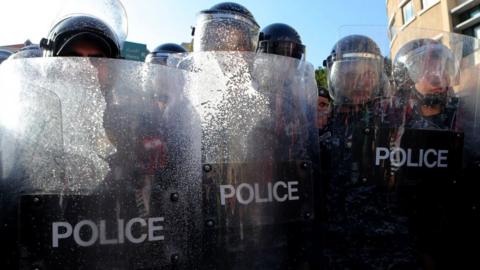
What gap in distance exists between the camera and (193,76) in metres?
1.72

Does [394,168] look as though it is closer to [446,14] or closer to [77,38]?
[77,38]

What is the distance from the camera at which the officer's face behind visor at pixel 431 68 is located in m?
2.17

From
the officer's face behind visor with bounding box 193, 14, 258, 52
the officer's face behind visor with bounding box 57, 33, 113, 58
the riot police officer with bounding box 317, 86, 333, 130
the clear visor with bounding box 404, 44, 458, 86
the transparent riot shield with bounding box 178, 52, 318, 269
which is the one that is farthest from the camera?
the riot police officer with bounding box 317, 86, 333, 130

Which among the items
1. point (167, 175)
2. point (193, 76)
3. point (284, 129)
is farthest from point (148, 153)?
point (284, 129)

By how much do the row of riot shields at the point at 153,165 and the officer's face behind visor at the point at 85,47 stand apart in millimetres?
316

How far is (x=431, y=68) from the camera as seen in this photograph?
7.29 ft

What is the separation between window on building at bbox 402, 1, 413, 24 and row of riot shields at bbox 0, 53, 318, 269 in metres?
20.7

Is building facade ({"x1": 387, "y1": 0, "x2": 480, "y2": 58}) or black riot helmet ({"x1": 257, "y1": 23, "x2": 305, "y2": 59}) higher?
building facade ({"x1": 387, "y1": 0, "x2": 480, "y2": 58})

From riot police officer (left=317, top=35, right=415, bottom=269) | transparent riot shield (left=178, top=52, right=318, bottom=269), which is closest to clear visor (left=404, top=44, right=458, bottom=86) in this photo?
riot police officer (left=317, top=35, right=415, bottom=269)

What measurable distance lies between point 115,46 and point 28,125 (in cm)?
62

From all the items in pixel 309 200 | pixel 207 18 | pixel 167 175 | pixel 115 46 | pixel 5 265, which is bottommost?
pixel 5 265

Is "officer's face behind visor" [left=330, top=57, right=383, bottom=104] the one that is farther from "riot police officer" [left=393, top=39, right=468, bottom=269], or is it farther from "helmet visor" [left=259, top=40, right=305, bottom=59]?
"helmet visor" [left=259, top=40, right=305, bottom=59]

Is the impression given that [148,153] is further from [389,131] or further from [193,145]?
[389,131]

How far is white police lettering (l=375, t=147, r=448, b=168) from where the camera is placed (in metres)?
1.96
